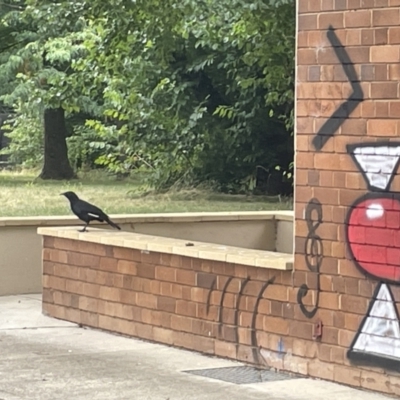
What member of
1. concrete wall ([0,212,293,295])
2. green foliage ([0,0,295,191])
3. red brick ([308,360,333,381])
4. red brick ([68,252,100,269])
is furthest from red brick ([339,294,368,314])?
green foliage ([0,0,295,191])

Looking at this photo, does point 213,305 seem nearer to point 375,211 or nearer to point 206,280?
point 206,280

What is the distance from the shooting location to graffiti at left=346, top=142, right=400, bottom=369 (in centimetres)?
720

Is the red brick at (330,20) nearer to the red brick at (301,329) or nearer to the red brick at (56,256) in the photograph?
the red brick at (301,329)

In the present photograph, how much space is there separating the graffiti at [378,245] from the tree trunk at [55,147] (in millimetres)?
23701

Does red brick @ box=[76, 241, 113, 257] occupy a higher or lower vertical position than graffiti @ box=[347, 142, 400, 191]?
lower

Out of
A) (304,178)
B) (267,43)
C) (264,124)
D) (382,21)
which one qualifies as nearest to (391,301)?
(304,178)

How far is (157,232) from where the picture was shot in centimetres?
1273

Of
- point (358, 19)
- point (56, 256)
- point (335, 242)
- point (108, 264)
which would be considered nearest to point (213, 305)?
point (335, 242)

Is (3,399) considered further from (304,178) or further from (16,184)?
(16,184)

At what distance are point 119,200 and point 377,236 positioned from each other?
1525 cm

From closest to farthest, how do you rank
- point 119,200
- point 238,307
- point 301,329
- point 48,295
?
1. point 301,329
2. point 238,307
3. point 48,295
4. point 119,200

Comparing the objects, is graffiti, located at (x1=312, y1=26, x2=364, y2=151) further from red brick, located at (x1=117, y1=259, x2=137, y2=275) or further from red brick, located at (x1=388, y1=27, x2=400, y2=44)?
red brick, located at (x1=117, y1=259, x2=137, y2=275)

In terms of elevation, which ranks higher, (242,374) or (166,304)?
(166,304)

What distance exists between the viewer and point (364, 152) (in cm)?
741
